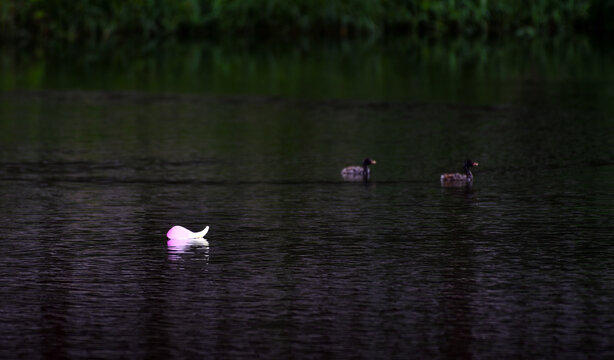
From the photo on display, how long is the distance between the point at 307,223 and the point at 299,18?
40720mm

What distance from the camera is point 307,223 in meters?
16.0

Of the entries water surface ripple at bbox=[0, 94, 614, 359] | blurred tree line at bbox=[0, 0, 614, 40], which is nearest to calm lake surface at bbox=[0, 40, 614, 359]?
water surface ripple at bbox=[0, 94, 614, 359]

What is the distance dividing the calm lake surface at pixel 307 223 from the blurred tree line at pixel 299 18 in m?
20.9

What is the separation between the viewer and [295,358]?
34.3 feet

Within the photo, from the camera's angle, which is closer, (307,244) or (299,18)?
(307,244)

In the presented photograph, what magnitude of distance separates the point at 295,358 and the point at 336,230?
204 inches

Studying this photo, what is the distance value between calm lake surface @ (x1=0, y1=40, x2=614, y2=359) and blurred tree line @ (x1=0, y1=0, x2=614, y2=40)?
20924 millimetres

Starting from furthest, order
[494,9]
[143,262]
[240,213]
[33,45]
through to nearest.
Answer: [494,9] < [33,45] < [240,213] < [143,262]

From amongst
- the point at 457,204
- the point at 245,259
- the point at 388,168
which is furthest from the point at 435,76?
the point at 245,259

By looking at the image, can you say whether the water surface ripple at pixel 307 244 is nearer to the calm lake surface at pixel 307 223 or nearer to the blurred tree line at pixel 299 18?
the calm lake surface at pixel 307 223

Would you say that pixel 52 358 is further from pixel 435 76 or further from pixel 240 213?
pixel 435 76

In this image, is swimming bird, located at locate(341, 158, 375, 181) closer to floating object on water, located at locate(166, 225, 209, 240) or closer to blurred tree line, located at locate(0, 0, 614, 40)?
floating object on water, located at locate(166, 225, 209, 240)

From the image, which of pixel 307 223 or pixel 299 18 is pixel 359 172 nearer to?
pixel 307 223

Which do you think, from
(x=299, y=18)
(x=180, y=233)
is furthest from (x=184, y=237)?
(x=299, y=18)
